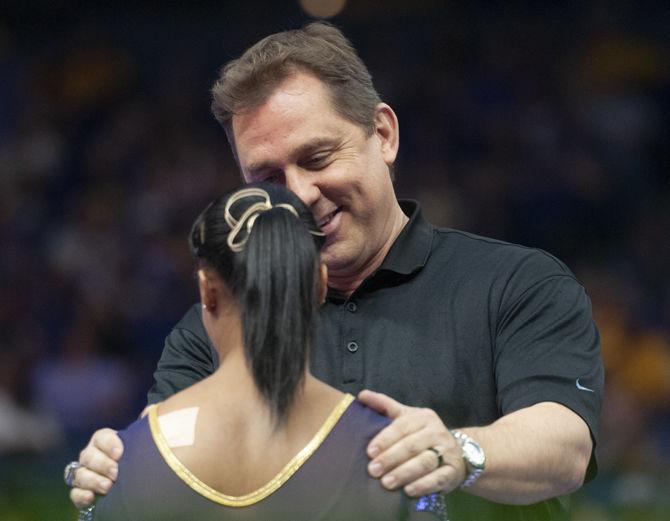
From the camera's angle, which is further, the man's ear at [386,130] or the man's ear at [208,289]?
the man's ear at [386,130]

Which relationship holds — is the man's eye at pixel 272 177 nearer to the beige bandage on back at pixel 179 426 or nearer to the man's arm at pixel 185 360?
the man's arm at pixel 185 360

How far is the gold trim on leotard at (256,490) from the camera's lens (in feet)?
6.63

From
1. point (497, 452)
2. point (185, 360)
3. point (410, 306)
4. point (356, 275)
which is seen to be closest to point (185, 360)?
point (185, 360)

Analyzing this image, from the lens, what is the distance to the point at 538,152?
7.91 meters

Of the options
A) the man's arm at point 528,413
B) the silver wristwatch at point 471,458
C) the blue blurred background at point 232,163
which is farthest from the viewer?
the blue blurred background at point 232,163

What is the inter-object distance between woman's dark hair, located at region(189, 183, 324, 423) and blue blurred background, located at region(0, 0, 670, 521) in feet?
13.6

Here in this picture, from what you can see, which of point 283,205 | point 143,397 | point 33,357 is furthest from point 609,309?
point 283,205

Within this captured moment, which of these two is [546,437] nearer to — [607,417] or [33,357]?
[607,417]

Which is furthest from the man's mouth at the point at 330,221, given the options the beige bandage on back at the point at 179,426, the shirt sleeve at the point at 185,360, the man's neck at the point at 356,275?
the beige bandage on back at the point at 179,426

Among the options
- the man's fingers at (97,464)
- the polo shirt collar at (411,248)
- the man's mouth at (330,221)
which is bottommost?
the man's fingers at (97,464)

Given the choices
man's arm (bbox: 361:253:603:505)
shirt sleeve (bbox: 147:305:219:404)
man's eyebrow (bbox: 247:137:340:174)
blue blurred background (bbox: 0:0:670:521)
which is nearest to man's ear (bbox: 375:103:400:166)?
man's eyebrow (bbox: 247:137:340:174)

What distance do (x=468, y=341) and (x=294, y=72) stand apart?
0.80 metres

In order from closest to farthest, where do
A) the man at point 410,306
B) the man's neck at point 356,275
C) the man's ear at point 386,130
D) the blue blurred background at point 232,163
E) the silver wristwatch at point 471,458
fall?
the silver wristwatch at point 471,458
the man at point 410,306
the man's neck at point 356,275
the man's ear at point 386,130
the blue blurred background at point 232,163

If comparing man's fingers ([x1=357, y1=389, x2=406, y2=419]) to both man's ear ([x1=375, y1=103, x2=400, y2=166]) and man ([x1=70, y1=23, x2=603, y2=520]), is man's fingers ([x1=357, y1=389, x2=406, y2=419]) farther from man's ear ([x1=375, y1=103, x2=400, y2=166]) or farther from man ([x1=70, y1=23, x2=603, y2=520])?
man's ear ([x1=375, y1=103, x2=400, y2=166])
